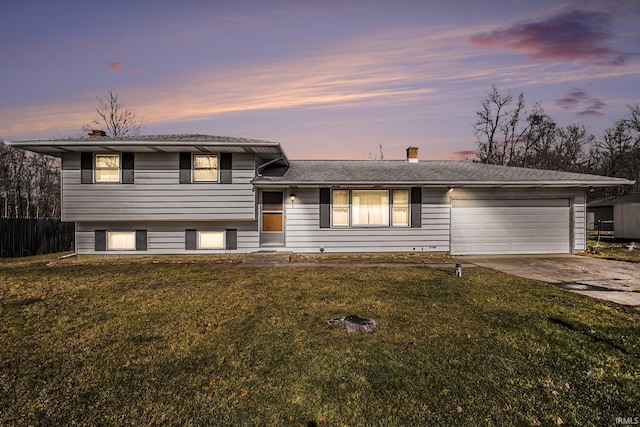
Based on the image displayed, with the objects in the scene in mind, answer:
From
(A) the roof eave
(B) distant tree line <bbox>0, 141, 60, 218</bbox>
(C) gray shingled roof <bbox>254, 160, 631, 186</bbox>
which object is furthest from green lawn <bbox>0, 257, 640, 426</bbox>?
(B) distant tree line <bbox>0, 141, 60, 218</bbox>

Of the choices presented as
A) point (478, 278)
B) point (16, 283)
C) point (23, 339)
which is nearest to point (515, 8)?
point (478, 278)

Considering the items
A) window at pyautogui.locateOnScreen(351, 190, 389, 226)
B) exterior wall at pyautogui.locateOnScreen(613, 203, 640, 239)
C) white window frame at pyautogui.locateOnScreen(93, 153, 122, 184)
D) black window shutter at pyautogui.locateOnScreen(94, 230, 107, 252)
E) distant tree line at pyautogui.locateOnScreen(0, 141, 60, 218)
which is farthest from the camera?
distant tree line at pyautogui.locateOnScreen(0, 141, 60, 218)

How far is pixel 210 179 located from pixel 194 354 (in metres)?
7.83

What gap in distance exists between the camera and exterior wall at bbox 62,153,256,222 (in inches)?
406

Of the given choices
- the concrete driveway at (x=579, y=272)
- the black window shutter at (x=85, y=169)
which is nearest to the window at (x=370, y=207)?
the concrete driveway at (x=579, y=272)

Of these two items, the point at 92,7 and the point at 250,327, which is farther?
the point at 92,7

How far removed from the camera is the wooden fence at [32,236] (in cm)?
1305

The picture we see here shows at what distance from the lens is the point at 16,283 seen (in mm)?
7340

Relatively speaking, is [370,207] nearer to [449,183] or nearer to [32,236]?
[449,183]

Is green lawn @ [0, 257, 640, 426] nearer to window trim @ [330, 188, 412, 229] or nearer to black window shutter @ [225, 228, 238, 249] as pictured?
black window shutter @ [225, 228, 238, 249]

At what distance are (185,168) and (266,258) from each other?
428 centimetres

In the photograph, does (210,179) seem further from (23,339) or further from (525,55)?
(525,55)

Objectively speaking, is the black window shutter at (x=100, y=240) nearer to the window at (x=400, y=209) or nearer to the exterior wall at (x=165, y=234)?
the exterior wall at (x=165, y=234)

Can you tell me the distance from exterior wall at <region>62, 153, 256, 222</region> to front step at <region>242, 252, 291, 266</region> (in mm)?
1309
